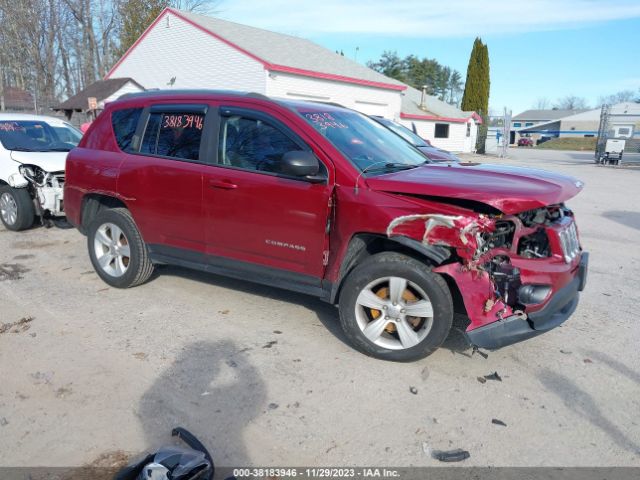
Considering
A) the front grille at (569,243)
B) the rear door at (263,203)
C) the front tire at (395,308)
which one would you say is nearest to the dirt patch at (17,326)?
the rear door at (263,203)

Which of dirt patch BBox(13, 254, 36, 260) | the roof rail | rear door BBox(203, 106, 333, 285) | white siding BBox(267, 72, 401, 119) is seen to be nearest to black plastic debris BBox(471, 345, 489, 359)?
rear door BBox(203, 106, 333, 285)

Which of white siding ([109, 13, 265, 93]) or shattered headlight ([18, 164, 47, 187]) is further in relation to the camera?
white siding ([109, 13, 265, 93])

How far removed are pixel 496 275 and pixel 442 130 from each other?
3637 centimetres

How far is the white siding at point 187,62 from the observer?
20766 mm

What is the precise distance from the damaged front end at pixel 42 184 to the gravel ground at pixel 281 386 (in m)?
2.75

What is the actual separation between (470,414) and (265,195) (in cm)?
223

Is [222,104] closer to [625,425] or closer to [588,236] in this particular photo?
[625,425]

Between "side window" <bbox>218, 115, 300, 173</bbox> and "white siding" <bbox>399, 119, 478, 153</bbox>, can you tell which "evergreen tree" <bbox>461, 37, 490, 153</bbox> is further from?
"side window" <bbox>218, 115, 300, 173</bbox>

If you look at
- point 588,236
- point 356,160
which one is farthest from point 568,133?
point 356,160

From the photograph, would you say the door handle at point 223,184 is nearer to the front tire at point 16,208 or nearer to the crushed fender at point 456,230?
the crushed fender at point 456,230

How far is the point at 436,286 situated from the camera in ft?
11.6

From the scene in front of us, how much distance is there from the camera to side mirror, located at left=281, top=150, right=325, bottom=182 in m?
3.76

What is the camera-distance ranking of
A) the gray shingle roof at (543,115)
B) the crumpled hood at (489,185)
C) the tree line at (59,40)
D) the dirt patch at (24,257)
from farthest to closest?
the gray shingle roof at (543,115)
the tree line at (59,40)
the dirt patch at (24,257)
the crumpled hood at (489,185)

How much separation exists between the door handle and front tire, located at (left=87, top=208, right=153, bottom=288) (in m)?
1.17
